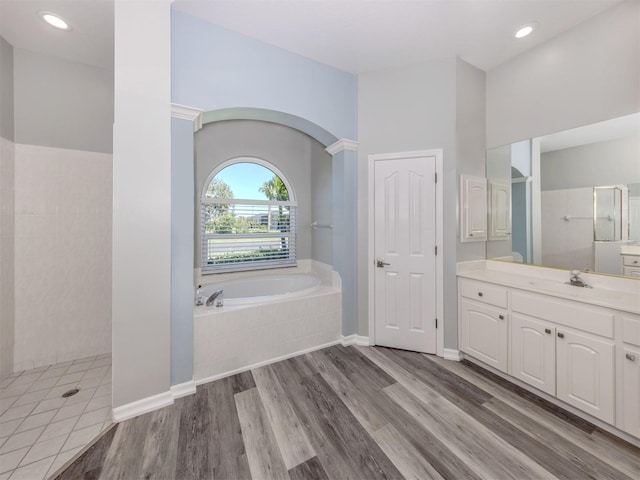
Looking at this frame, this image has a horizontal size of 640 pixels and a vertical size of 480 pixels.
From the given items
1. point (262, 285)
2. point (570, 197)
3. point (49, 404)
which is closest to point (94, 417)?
point (49, 404)

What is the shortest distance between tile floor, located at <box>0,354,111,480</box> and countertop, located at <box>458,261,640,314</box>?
10.3 feet

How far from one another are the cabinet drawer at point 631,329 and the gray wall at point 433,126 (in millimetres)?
1113

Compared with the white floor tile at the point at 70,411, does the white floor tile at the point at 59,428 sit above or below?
below

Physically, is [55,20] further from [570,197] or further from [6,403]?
[570,197]

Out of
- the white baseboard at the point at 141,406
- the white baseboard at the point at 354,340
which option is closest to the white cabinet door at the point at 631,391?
the white baseboard at the point at 354,340

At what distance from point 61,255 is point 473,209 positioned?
13.3 feet

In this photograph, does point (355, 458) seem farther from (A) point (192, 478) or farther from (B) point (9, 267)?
(B) point (9, 267)

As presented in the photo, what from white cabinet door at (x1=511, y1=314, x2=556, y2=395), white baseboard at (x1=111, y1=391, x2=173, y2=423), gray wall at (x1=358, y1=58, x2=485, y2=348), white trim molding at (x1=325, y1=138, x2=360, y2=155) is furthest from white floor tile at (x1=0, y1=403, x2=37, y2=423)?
white cabinet door at (x1=511, y1=314, x2=556, y2=395)

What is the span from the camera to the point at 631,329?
1495 mm

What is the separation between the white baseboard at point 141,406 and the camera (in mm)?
1721

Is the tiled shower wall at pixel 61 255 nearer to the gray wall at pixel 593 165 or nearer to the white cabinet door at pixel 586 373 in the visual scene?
the white cabinet door at pixel 586 373

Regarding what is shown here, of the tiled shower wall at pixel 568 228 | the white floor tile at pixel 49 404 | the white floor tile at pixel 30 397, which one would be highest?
the tiled shower wall at pixel 568 228

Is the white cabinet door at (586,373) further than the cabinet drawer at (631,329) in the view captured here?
Yes

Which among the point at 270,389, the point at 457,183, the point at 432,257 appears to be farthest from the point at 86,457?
the point at 457,183
